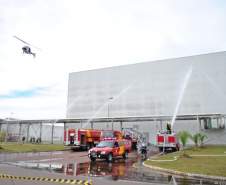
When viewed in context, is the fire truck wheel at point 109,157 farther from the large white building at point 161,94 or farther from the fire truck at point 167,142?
the large white building at point 161,94

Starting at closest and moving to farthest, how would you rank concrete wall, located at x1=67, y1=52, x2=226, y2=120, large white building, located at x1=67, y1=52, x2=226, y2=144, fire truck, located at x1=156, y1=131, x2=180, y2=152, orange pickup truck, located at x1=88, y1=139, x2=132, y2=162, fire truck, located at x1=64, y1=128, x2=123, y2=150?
orange pickup truck, located at x1=88, y1=139, x2=132, y2=162 → fire truck, located at x1=156, y1=131, x2=180, y2=152 → fire truck, located at x1=64, y1=128, x2=123, y2=150 → large white building, located at x1=67, y1=52, x2=226, y2=144 → concrete wall, located at x1=67, y1=52, x2=226, y2=120

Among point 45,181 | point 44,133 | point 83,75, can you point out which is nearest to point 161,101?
point 83,75

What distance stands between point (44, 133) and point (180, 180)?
2890 inches

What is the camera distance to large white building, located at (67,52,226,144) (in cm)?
5094

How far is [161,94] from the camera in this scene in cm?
5659

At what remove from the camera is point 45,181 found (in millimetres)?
10352

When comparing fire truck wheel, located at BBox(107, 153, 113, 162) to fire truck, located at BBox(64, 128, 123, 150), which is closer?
fire truck wheel, located at BBox(107, 153, 113, 162)

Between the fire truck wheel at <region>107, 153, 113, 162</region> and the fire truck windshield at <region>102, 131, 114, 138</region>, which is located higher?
the fire truck windshield at <region>102, 131, 114, 138</region>

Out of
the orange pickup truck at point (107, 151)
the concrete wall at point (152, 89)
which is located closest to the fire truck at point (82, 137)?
the orange pickup truck at point (107, 151)

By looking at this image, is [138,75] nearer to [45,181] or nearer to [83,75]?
[83,75]

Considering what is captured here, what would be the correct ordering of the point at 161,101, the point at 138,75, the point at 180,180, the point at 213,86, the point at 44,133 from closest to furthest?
the point at 180,180 < the point at 213,86 < the point at 161,101 < the point at 138,75 < the point at 44,133

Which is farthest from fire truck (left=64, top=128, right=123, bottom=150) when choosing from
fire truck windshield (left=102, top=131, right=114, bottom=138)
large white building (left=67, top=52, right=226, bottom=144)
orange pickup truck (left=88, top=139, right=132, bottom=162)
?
large white building (left=67, top=52, right=226, bottom=144)

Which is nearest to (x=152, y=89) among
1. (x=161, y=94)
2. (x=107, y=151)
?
(x=161, y=94)

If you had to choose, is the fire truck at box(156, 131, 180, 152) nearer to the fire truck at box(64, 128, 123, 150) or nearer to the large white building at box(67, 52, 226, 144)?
the fire truck at box(64, 128, 123, 150)
